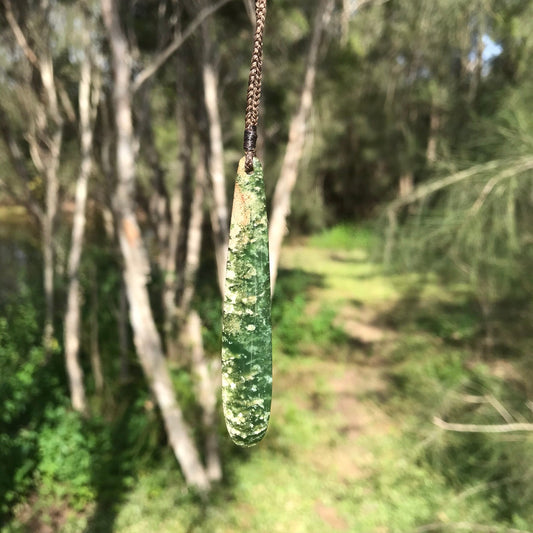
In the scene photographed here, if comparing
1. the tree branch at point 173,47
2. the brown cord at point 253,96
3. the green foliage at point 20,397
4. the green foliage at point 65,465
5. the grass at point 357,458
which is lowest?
the grass at point 357,458

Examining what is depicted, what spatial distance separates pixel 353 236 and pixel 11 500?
16.1 metres

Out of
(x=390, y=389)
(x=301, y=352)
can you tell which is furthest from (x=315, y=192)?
(x=390, y=389)

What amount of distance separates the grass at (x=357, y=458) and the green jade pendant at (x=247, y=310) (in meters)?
4.16

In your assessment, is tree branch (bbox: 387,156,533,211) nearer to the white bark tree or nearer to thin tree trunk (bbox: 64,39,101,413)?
thin tree trunk (bbox: 64,39,101,413)

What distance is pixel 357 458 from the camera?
578 centimetres

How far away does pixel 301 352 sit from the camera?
8.52 m

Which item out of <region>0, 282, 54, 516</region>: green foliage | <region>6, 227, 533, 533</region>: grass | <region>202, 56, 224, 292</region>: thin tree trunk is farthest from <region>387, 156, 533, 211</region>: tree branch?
<region>0, 282, 54, 516</region>: green foliage

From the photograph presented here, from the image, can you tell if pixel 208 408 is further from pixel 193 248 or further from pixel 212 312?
pixel 193 248

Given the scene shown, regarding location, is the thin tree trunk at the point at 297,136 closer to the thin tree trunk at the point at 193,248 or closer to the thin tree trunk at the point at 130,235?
the thin tree trunk at the point at 130,235

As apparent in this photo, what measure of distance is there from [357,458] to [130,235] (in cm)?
414

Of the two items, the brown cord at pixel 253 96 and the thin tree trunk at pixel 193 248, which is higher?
the brown cord at pixel 253 96

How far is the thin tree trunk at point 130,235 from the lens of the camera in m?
3.44

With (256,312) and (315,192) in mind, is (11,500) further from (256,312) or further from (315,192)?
(315,192)

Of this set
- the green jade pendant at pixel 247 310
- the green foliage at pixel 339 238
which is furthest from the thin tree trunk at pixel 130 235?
the green foliage at pixel 339 238
